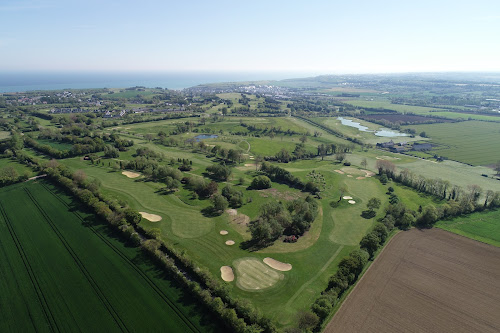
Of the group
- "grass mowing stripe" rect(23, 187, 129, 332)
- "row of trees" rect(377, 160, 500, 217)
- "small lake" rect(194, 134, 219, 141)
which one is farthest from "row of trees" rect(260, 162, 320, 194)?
"small lake" rect(194, 134, 219, 141)

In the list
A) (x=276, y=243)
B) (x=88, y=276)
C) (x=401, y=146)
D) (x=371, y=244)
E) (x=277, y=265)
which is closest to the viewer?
(x=88, y=276)

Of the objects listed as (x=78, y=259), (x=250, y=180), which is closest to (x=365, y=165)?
(x=250, y=180)

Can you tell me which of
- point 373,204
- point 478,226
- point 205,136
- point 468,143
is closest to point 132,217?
point 373,204

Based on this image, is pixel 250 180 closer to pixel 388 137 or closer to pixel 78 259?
pixel 78 259

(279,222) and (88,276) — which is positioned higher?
(279,222)

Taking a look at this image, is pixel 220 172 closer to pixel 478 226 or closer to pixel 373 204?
pixel 373 204

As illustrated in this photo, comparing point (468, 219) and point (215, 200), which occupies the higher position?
point (215, 200)
